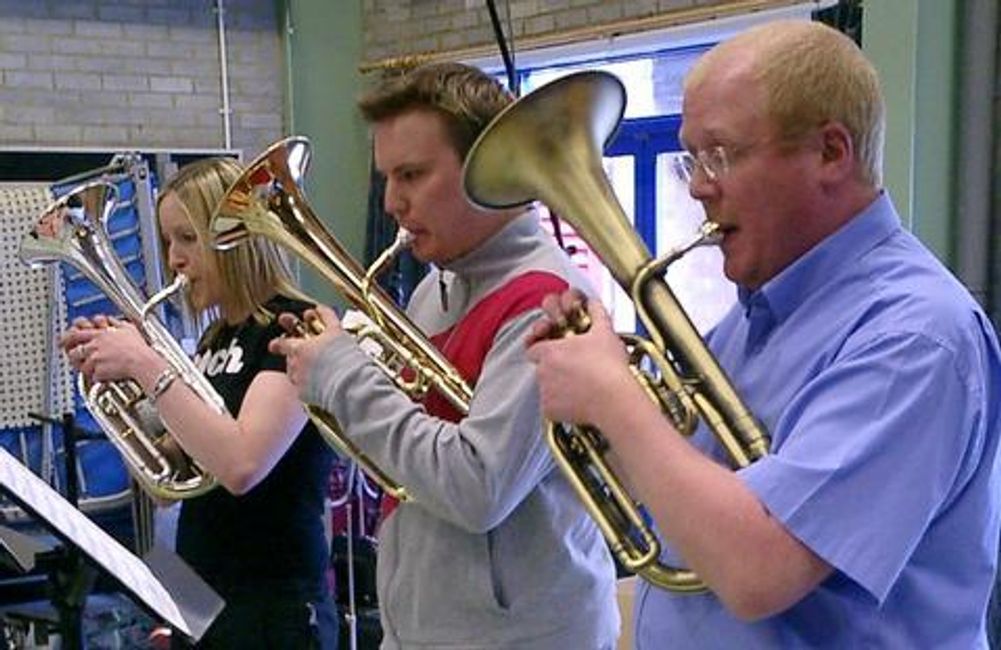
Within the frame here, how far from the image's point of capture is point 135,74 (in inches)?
186

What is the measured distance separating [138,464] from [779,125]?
1.32 m

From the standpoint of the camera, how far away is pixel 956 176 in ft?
9.26

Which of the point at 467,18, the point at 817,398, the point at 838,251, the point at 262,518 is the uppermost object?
the point at 467,18

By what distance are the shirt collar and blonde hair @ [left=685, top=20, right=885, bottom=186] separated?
55 mm

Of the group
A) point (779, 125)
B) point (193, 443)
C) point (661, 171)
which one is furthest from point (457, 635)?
point (661, 171)

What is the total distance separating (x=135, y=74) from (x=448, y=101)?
3667 millimetres

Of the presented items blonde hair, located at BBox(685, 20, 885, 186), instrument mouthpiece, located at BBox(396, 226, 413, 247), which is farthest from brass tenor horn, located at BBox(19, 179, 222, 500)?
blonde hair, located at BBox(685, 20, 885, 186)

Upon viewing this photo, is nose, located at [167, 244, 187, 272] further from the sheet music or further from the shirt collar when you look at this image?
the shirt collar

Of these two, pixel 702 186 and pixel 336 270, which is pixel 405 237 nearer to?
pixel 336 270

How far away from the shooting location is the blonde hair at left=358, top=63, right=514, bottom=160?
4.61 feet

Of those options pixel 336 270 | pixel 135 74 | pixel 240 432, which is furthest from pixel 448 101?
pixel 135 74

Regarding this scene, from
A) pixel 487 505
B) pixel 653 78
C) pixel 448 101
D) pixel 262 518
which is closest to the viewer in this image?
pixel 487 505

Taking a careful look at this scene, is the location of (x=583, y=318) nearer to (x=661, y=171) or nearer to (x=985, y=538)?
(x=985, y=538)

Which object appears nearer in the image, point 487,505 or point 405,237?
point 487,505
